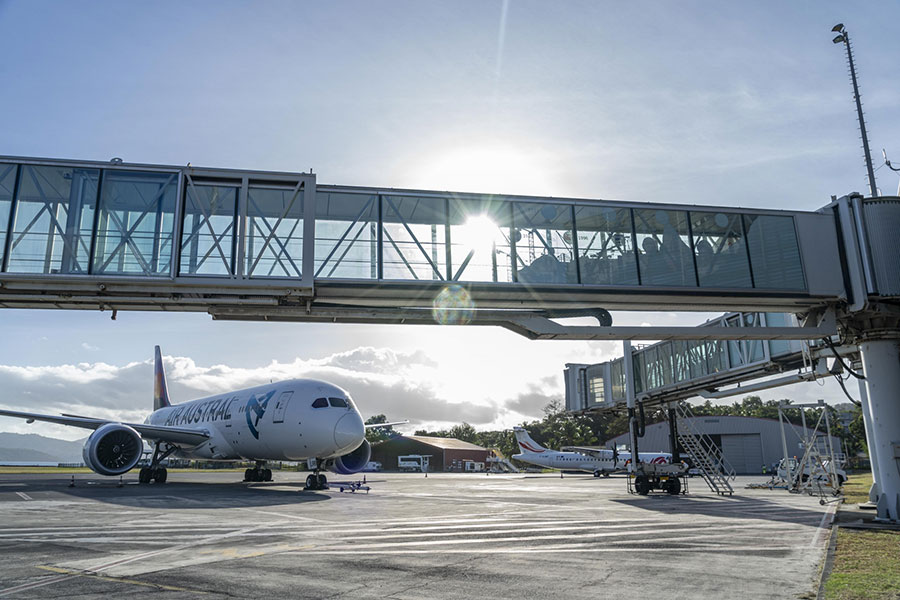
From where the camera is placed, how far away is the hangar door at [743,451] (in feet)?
295

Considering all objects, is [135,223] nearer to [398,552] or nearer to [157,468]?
[398,552]

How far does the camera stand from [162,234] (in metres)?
14.1

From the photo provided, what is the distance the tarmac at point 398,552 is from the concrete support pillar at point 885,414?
1.82 meters

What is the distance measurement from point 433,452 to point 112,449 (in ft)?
246

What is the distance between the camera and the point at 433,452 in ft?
328

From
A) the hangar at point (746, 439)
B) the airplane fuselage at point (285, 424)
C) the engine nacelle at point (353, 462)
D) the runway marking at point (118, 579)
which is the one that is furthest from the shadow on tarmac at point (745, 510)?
the hangar at point (746, 439)

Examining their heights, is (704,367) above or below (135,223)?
below

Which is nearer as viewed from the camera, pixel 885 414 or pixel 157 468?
pixel 885 414

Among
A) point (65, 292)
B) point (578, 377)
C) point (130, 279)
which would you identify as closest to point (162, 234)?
point (130, 279)

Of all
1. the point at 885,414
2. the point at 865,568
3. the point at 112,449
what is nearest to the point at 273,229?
the point at 865,568

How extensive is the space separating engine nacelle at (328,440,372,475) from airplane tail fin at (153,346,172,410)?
2984cm

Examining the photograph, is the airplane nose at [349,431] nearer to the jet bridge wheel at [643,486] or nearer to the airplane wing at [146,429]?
the airplane wing at [146,429]

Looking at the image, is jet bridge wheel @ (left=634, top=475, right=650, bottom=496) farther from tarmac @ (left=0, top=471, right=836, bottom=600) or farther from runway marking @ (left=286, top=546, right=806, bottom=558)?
runway marking @ (left=286, top=546, right=806, bottom=558)

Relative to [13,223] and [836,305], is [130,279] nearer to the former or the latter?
[13,223]
